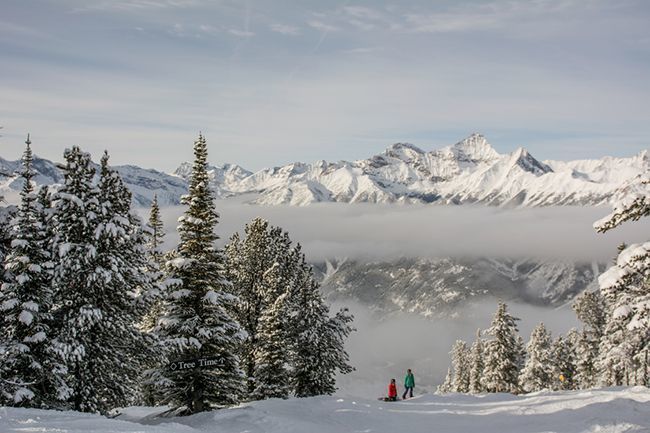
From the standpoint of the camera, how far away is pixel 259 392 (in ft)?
118

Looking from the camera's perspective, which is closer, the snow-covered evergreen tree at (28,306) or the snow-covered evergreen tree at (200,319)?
the snow-covered evergreen tree at (28,306)

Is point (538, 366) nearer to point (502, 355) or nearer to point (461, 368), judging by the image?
point (502, 355)

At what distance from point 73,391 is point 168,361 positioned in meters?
4.39

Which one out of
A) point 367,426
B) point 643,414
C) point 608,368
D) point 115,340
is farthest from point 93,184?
point 608,368

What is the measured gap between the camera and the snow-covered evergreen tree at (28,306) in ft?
78.1

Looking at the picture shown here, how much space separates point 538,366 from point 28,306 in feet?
197

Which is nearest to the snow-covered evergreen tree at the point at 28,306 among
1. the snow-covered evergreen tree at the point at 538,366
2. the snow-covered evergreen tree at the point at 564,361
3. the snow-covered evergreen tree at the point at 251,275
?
the snow-covered evergreen tree at the point at 251,275

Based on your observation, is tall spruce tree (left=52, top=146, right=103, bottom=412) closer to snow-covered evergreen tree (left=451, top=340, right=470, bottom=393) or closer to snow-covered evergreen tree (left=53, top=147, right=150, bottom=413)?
snow-covered evergreen tree (left=53, top=147, right=150, bottom=413)

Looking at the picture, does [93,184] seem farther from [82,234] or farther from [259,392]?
[259,392]

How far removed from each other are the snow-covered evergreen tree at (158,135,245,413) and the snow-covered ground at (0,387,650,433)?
7.90 ft

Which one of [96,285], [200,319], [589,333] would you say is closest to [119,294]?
[96,285]

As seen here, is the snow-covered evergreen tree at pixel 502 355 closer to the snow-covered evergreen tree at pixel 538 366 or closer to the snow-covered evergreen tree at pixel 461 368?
the snow-covered evergreen tree at pixel 538 366

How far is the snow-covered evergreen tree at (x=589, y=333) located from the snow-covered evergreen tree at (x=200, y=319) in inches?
1841

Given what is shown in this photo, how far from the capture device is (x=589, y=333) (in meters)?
64.8
